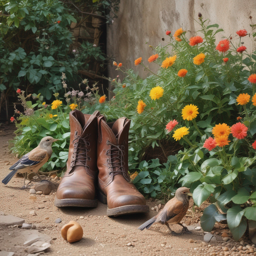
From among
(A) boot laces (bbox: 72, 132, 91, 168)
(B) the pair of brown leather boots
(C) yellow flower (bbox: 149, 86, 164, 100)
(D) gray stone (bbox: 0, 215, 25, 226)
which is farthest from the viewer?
(A) boot laces (bbox: 72, 132, 91, 168)

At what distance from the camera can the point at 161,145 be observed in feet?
7.47

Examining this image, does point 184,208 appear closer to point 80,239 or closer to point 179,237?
point 179,237

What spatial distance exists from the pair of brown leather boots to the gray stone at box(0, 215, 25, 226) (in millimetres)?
262

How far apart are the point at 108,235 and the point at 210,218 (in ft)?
1.72

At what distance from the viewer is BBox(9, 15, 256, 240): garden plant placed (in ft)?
4.86

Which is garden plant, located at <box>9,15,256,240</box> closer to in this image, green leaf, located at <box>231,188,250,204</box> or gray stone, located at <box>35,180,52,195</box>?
green leaf, located at <box>231,188,250,204</box>

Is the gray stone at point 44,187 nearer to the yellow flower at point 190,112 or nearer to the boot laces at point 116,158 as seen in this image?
→ the boot laces at point 116,158

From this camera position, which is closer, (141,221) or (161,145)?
(141,221)

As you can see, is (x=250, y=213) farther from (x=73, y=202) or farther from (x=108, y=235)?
(x=73, y=202)

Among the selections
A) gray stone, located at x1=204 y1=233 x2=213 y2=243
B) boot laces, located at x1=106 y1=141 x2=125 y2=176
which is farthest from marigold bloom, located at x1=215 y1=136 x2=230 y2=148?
boot laces, located at x1=106 y1=141 x2=125 y2=176

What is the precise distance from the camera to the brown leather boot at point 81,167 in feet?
6.17

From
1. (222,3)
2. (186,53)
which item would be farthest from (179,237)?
(222,3)

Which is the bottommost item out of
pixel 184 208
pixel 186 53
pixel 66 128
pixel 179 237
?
pixel 179 237

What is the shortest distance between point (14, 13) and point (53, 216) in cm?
243
